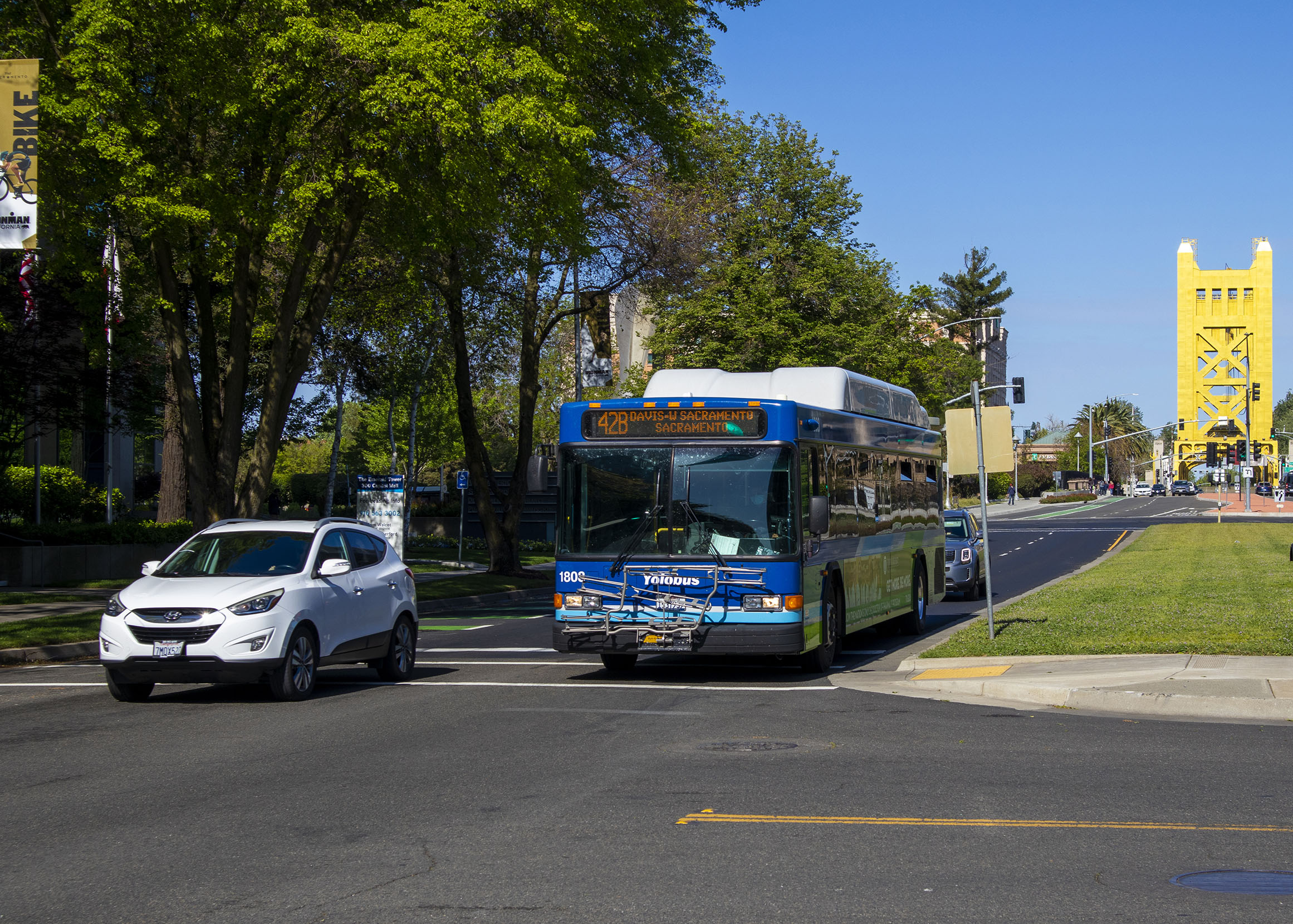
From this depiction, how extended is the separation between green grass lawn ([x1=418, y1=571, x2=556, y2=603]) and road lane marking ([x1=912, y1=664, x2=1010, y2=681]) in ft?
47.0

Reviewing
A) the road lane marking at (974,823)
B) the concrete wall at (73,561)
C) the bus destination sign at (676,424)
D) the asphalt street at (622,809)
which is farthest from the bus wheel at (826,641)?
the concrete wall at (73,561)

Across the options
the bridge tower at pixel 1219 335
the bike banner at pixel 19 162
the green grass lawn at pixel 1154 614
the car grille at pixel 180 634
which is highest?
the bridge tower at pixel 1219 335

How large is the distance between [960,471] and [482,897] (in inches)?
466

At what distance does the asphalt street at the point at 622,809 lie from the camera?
19.4 ft

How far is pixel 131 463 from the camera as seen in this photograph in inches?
2110

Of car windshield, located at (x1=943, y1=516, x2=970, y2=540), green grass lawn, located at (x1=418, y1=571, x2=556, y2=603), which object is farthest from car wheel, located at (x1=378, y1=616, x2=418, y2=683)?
car windshield, located at (x1=943, y1=516, x2=970, y2=540)

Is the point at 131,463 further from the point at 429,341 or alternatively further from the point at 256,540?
the point at 256,540

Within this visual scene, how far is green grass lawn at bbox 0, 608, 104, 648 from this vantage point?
1744 cm

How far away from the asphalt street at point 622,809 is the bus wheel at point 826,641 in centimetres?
144

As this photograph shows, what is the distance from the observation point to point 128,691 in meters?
12.8

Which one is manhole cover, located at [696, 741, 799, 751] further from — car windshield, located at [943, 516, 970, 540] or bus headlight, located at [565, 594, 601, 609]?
car windshield, located at [943, 516, 970, 540]

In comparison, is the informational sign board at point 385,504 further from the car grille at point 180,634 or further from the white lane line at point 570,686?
the car grille at point 180,634

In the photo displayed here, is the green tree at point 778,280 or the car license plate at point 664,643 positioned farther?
the green tree at point 778,280

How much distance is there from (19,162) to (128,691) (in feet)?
23.2
